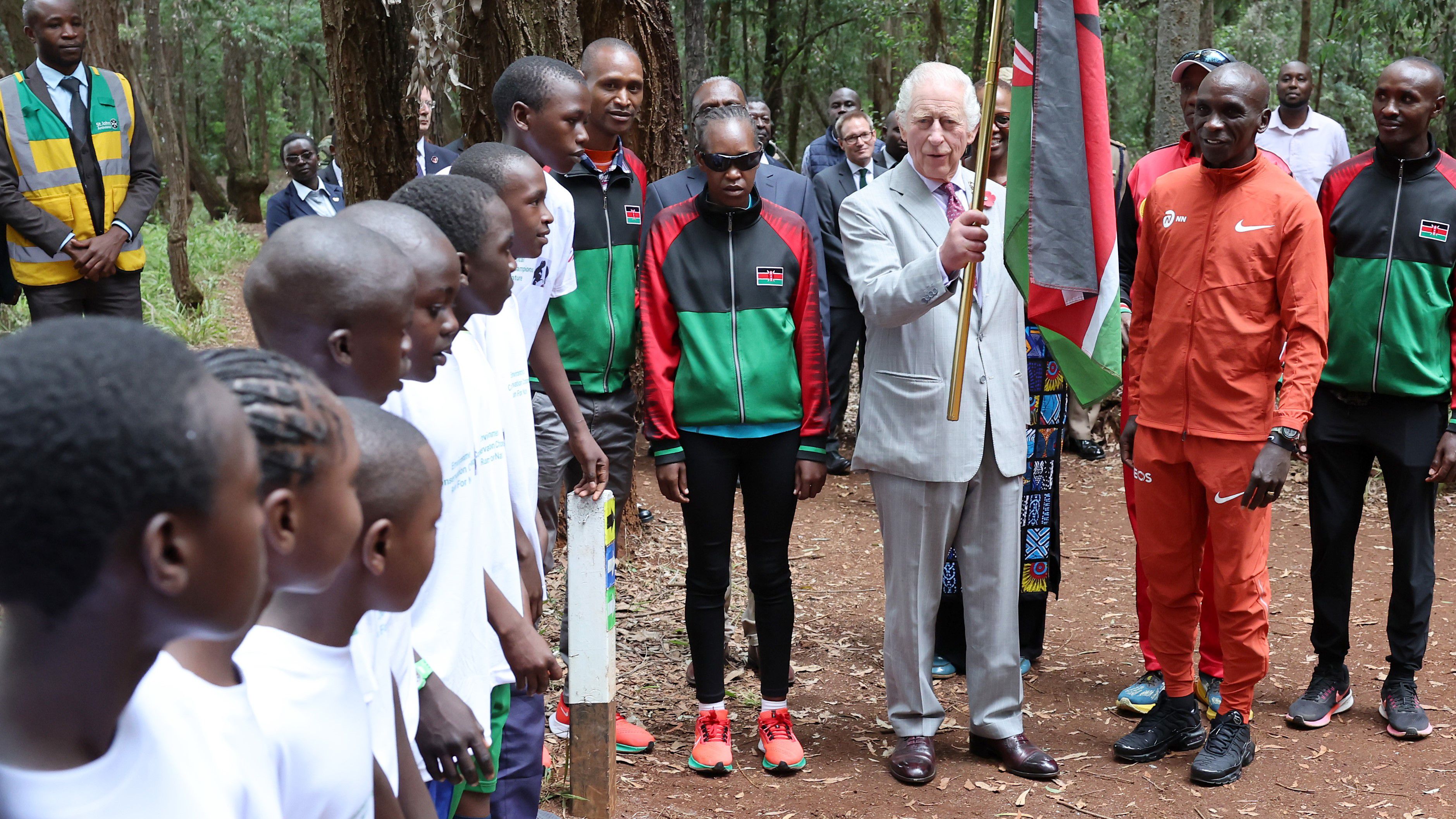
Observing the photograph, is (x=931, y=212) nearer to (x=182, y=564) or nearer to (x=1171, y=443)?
(x=1171, y=443)

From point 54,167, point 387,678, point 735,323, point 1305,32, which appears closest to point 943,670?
point 735,323

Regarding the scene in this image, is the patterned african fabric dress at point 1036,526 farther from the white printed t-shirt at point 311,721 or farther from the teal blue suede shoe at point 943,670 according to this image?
the white printed t-shirt at point 311,721

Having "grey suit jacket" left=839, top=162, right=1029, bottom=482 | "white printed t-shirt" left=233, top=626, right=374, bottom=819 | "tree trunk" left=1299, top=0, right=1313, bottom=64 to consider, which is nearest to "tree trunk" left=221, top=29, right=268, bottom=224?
"tree trunk" left=1299, top=0, right=1313, bottom=64

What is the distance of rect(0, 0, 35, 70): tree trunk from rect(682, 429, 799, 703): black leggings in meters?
7.44

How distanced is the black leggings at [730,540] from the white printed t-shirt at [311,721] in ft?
9.35

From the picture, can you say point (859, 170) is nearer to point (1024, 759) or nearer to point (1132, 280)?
point (1132, 280)

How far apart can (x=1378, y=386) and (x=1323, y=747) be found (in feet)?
4.65

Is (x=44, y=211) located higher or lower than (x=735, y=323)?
higher

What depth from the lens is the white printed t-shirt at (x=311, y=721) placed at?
1507mm

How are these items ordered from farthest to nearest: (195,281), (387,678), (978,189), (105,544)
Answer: (195,281) < (978,189) < (387,678) < (105,544)

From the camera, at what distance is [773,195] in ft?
15.6

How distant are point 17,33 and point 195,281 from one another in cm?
544

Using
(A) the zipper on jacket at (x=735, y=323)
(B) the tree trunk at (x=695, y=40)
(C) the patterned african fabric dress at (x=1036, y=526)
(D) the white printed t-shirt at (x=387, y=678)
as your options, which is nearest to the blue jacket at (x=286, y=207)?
(B) the tree trunk at (x=695, y=40)

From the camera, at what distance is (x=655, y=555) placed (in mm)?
6879
